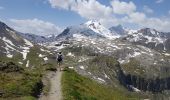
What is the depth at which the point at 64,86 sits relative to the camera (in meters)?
50.2

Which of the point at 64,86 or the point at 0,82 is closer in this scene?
the point at 0,82

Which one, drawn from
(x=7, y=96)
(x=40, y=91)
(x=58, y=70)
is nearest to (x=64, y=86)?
(x=40, y=91)

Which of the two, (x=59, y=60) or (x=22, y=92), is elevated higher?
(x=59, y=60)

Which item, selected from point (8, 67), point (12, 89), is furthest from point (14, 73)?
A: point (12, 89)

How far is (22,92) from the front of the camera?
39.4 meters

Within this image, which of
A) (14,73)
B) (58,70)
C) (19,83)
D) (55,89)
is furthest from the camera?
(58,70)

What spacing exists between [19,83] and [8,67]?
46.0 ft

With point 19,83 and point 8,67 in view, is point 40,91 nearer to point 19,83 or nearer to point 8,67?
point 19,83

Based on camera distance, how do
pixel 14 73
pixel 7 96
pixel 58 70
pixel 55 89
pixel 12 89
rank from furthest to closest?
pixel 58 70 → pixel 14 73 → pixel 55 89 → pixel 12 89 → pixel 7 96

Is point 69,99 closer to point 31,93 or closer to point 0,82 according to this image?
point 31,93

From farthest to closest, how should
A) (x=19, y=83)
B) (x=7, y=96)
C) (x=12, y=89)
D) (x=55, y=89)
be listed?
(x=55, y=89) < (x=19, y=83) < (x=12, y=89) < (x=7, y=96)

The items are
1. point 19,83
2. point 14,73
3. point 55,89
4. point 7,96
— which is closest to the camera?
point 7,96

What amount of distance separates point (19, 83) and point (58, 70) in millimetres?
29422

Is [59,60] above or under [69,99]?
above
